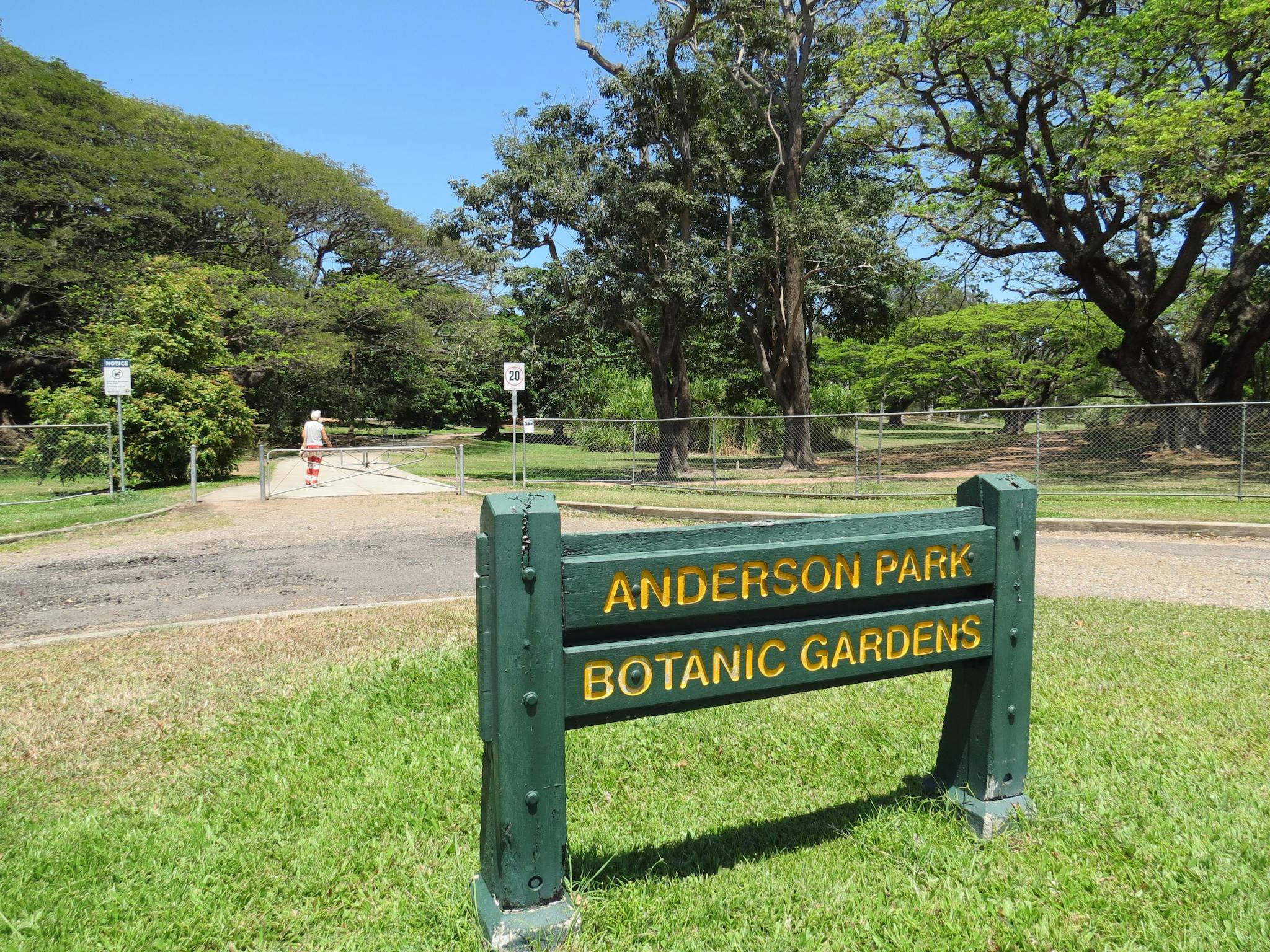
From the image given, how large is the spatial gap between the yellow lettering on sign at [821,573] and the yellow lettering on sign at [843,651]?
0.64 ft

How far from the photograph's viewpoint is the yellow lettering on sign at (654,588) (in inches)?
92.7

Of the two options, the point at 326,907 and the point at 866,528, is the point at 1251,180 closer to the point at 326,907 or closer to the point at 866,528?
the point at 866,528

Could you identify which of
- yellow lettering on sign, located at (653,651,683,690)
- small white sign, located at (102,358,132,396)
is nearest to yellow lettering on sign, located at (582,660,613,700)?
yellow lettering on sign, located at (653,651,683,690)

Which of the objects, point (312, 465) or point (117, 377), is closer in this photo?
point (117, 377)

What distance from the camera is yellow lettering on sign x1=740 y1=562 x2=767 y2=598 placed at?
250 centimetres

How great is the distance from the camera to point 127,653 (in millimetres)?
5383

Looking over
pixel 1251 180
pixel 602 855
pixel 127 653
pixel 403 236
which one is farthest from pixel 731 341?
pixel 602 855

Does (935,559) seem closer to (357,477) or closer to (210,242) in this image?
(357,477)

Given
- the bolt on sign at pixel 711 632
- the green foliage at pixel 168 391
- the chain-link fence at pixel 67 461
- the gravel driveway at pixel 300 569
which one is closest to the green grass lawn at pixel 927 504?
the gravel driveway at pixel 300 569

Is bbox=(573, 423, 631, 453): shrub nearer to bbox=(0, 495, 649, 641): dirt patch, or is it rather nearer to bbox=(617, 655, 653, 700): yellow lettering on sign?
bbox=(0, 495, 649, 641): dirt patch

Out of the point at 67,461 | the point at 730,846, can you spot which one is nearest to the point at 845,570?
the point at 730,846

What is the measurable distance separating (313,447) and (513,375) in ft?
16.8

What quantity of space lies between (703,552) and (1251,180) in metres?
18.5

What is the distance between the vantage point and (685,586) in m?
2.42
